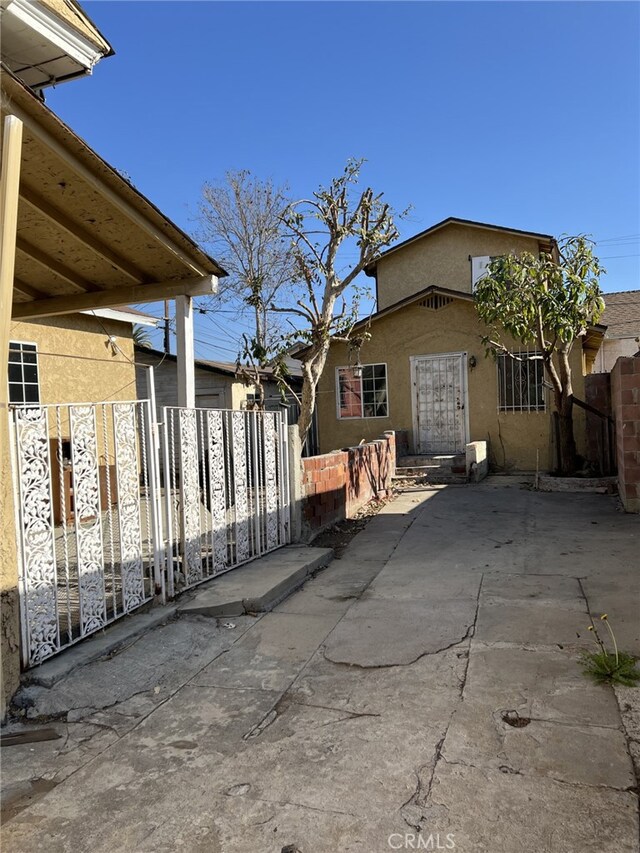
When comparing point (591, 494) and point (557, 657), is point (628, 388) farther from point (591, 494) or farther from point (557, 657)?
point (557, 657)

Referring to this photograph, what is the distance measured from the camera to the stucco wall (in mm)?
9352

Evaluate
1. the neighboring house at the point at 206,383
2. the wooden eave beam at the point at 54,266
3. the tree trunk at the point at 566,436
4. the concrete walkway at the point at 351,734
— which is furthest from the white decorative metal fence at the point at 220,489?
the neighboring house at the point at 206,383

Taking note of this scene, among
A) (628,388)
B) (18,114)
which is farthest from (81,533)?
(628,388)

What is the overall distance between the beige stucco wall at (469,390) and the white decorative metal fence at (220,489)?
7.73 m

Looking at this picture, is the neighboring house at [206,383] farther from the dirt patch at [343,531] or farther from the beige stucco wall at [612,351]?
the beige stucco wall at [612,351]

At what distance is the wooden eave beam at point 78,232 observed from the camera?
180 inches

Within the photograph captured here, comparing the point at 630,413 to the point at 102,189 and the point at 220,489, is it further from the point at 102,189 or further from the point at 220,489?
the point at 102,189

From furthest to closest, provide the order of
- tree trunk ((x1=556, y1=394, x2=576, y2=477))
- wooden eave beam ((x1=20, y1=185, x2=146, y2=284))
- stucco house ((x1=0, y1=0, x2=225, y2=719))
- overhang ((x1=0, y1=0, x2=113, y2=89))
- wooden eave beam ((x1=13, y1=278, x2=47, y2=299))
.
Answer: tree trunk ((x1=556, y1=394, x2=576, y2=477)) < wooden eave beam ((x1=13, y1=278, x2=47, y2=299)) < overhang ((x1=0, y1=0, x2=113, y2=89)) < wooden eave beam ((x1=20, y1=185, x2=146, y2=284)) < stucco house ((x1=0, y1=0, x2=225, y2=719))

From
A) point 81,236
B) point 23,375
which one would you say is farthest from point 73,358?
point 81,236

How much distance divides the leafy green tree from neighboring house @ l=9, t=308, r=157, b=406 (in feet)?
22.1

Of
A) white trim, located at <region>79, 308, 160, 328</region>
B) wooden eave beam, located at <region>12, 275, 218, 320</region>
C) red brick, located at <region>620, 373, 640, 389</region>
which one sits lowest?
red brick, located at <region>620, 373, 640, 389</region>

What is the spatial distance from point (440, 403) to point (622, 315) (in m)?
13.3

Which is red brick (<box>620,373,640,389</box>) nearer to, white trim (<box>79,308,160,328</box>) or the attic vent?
the attic vent

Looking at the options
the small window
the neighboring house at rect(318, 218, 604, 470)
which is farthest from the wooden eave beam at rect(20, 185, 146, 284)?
the small window
